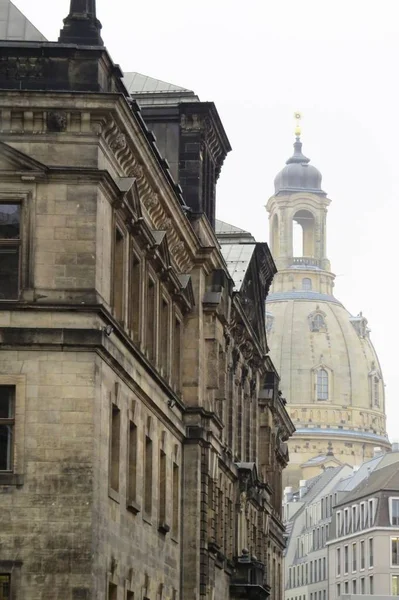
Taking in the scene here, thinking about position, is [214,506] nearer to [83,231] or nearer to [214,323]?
[214,323]

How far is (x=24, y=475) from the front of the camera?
146ft

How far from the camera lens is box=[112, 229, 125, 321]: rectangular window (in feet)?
162

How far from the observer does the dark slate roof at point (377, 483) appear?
17988cm

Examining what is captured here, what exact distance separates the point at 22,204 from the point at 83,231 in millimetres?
1571

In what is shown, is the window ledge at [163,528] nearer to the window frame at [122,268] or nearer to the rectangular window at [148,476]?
the rectangular window at [148,476]

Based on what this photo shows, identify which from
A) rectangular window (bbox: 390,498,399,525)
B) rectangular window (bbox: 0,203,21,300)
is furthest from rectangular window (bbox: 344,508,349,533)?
rectangular window (bbox: 0,203,21,300)

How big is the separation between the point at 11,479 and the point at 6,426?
1326 millimetres

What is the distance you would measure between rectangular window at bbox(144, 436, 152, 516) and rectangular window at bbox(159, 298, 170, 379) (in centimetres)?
419

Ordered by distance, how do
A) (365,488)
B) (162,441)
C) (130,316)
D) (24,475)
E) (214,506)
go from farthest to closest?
1. (365,488)
2. (214,506)
3. (162,441)
4. (130,316)
5. (24,475)

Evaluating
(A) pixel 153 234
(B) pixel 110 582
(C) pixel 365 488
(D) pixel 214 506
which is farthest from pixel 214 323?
(C) pixel 365 488

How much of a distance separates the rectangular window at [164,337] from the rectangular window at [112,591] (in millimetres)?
11474

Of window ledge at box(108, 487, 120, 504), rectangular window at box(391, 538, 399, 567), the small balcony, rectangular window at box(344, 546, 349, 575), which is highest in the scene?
rectangular window at box(344, 546, 349, 575)

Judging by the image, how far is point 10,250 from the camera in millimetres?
46250

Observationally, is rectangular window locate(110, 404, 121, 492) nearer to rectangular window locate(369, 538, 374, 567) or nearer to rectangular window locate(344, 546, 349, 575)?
rectangular window locate(369, 538, 374, 567)
